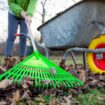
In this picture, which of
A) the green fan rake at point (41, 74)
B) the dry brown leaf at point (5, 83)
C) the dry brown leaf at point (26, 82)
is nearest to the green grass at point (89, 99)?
the green fan rake at point (41, 74)

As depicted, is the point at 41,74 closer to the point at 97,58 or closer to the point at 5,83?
the point at 5,83

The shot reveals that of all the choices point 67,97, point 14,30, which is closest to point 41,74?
point 67,97

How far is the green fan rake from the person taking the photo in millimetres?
3457

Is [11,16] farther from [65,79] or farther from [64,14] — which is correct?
[65,79]

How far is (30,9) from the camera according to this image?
4992 mm

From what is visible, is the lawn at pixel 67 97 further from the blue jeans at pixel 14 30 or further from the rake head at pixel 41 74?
the blue jeans at pixel 14 30

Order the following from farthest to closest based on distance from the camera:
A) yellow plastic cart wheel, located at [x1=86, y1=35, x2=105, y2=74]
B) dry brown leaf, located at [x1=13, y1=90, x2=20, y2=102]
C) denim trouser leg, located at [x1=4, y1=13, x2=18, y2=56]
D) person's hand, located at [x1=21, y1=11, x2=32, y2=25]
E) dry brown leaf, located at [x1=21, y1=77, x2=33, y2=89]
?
denim trouser leg, located at [x1=4, y1=13, x2=18, y2=56]
yellow plastic cart wheel, located at [x1=86, y1=35, x2=105, y2=74]
person's hand, located at [x1=21, y1=11, x2=32, y2=25]
dry brown leaf, located at [x1=21, y1=77, x2=33, y2=89]
dry brown leaf, located at [x1=13, y1=90, x2=20, y2=102]

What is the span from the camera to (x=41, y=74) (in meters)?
3.51

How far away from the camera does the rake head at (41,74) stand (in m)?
3.46

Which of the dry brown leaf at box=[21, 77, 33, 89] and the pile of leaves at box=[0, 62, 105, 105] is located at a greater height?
the dry brown leaf at box=[21, 77, 33, 89]

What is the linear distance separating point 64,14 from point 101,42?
100 centimetres

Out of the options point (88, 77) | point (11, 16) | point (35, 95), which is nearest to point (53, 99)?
point (35, 95)

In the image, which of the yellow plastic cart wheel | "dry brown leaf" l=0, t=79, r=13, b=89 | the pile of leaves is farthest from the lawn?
the yellow plastic cart wheel

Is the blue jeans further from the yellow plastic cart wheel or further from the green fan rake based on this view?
the green fan rake
